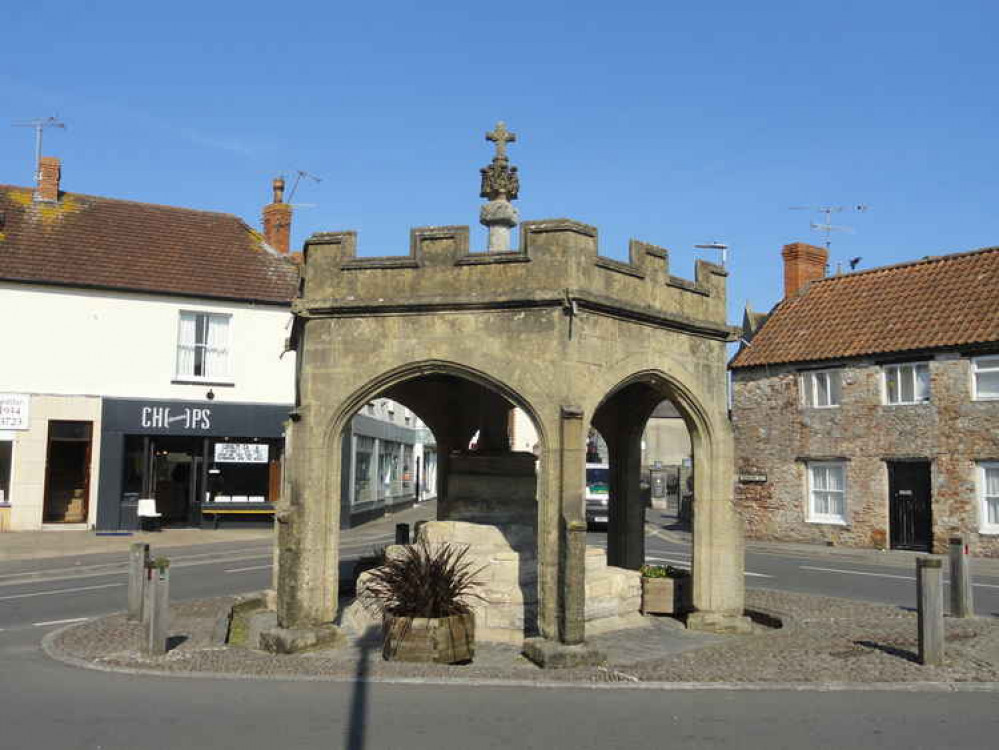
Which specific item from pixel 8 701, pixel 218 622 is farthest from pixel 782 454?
pixel 8 701

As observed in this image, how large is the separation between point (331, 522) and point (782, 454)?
2028cm

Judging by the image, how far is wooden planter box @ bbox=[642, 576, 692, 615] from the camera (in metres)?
12.4

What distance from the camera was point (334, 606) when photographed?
1080 centimetres

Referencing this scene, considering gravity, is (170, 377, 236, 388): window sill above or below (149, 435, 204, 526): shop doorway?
above

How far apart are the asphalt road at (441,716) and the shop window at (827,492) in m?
18.9

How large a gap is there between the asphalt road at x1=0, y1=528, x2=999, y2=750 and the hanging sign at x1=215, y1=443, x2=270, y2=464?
1876 centimetres

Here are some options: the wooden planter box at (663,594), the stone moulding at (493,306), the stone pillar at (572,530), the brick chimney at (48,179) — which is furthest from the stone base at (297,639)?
the brick chimney at (48,179)

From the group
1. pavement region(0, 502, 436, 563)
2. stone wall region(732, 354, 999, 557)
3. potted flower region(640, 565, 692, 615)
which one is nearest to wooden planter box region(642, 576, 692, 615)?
potted flower region(640, 565, 692, 615)

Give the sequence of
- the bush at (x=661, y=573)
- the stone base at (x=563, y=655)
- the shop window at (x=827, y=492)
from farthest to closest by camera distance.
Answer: the shop window at (x=827, y=492) < the bush at (x=661, y=573) < the stone base at (x=563, y=655)

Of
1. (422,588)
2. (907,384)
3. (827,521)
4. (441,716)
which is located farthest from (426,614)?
(827,521)

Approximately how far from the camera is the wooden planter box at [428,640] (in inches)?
377

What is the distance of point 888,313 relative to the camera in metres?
26.8

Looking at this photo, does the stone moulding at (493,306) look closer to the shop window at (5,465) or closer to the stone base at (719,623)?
the stone base at (719,623)

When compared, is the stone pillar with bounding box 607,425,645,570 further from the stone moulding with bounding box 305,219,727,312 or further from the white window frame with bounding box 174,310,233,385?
the white window frame with bounding box 174,310,233,385
